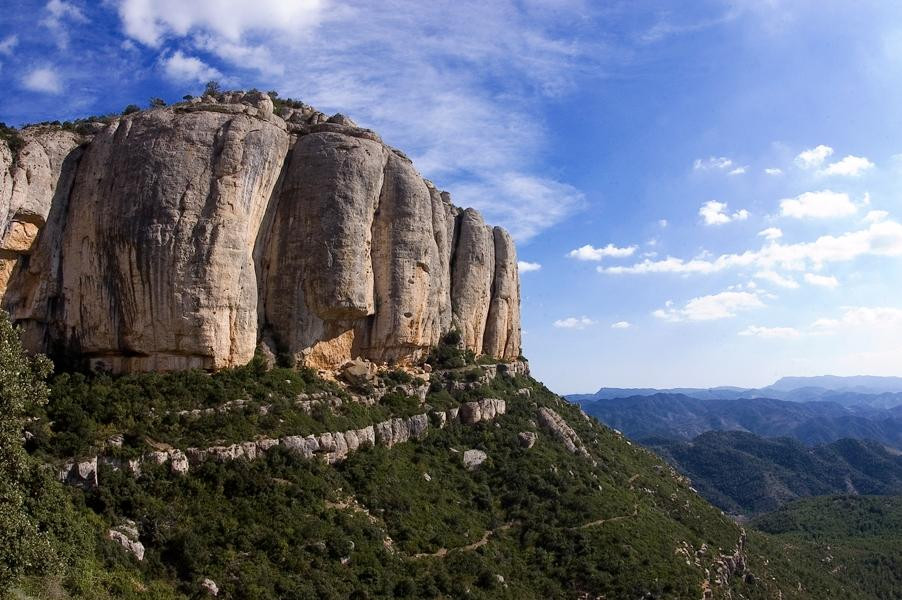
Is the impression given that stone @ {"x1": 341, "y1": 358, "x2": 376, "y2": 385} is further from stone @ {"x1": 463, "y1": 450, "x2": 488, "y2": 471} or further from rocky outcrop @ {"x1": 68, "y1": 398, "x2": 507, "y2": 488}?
stone @ {"x1": 463, "y1": 450, "x2": 488, "y2": 471}

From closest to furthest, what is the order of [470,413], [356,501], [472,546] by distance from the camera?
[356,501] < [472,546] < [470,413]

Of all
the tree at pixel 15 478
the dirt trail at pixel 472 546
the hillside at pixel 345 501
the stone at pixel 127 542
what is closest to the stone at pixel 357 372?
the hillside at pixel 345 501

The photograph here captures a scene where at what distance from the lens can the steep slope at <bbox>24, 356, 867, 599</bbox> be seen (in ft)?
82.6

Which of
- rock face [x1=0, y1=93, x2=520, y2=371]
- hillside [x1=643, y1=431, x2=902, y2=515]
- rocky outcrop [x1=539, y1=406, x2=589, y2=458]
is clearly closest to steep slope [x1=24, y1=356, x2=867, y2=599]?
rocky outcrop [x1=539, y1=406, x2=589, y2=458]

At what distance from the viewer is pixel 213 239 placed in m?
32.9

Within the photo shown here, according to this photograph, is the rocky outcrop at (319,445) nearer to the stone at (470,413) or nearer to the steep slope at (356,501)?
the stone at (470,413)

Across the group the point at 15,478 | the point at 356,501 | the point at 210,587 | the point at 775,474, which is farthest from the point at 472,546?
the point at 775,474

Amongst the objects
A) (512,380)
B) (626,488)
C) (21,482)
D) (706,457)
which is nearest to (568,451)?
(626,488)

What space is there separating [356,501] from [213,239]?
1553 centimetres

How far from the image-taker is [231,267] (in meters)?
33.5

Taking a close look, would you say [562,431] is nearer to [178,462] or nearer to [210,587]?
[178,462]

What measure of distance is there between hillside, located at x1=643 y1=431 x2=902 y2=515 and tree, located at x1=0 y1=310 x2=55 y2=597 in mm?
155217

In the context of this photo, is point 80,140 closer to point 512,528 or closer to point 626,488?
point 512,528

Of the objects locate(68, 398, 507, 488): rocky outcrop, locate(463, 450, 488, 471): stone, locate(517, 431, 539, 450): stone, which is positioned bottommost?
locate(463, 450, 488, 471): stone
